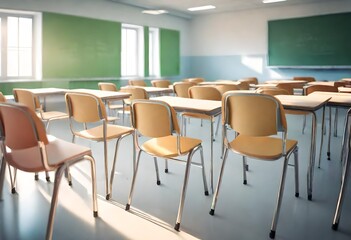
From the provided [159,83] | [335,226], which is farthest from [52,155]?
[159,83]

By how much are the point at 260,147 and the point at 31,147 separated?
147 cm

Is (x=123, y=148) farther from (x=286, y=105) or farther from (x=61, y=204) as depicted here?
(x=286, y=105)

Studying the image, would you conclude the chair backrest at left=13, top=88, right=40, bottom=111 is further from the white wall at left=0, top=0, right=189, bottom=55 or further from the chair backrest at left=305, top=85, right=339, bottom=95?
the chair backrest at left=305, top=85, right=339, bottom=95

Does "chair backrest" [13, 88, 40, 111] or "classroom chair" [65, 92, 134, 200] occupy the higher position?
"chair backrest" [13, 88, 40, 111]

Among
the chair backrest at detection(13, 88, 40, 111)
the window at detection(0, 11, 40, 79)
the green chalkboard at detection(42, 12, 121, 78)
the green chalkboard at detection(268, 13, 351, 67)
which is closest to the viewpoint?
the chair backrest at detection(13, 88, 40, 111)

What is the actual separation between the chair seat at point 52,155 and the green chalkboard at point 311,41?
312 inches

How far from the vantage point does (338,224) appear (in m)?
2.06

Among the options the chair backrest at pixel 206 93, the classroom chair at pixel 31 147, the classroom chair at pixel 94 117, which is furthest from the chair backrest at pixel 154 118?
the chair backrest at pixel 206 93

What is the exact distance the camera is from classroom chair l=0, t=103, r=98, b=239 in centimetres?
167

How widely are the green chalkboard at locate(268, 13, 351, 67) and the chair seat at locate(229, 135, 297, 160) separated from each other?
6833 mm

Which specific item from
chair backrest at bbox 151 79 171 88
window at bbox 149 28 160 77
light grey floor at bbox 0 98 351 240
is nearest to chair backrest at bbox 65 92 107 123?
light grey floor at bbox 0 98 351 240

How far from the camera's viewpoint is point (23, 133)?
1.72 meters

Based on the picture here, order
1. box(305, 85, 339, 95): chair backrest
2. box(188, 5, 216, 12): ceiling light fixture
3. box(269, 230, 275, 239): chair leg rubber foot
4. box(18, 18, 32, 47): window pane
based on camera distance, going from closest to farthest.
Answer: box(269, 230, 275, 239): chair leg rubber foot, box(305, 85, 339, 95): chair backrest, box(18, 18, 32, 47): window pane, box(188, 5, 216, 12): ceiling light fixture

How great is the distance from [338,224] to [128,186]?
1604 mm
